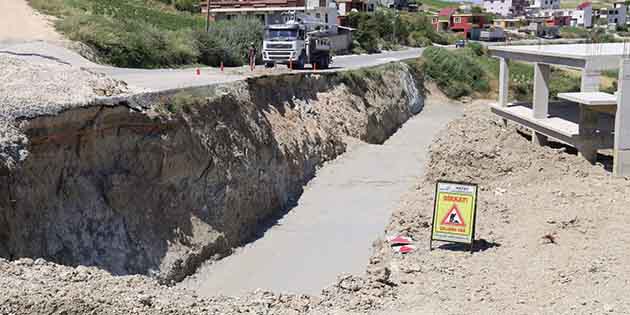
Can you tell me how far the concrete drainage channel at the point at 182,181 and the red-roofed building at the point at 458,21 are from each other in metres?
99.3

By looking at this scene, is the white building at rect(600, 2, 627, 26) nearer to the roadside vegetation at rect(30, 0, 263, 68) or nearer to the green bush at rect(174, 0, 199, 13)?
the green bush at rect(174, 0, 199, 13)

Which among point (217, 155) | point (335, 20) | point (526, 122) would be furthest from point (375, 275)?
point (335, 20)

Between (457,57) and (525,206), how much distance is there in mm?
36196

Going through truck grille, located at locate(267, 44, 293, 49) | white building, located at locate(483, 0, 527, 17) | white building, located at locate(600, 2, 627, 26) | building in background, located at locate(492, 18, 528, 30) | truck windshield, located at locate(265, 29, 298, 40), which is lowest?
truck grille, located at locate(267, 44, 293, 49)

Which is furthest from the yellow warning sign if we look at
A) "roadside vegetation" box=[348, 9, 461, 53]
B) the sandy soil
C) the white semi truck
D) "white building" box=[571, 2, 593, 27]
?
"white building" box=[571, 2, 593, 27]

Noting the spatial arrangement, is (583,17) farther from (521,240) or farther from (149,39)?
(521,240)

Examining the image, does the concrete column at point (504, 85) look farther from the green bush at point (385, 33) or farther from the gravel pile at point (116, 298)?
the green bush at point (385, 33)

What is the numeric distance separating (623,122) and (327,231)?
8.50m

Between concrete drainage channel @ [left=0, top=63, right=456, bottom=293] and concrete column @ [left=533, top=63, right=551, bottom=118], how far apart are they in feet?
16.2

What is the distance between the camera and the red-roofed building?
12244 centimetres

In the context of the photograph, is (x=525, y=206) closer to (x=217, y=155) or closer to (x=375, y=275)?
(x=375, y=275)

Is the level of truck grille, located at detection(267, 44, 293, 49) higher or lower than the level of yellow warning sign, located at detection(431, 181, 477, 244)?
higher

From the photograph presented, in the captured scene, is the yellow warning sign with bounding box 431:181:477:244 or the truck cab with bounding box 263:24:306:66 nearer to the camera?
the yellow warning sign with bounding box 431:181:477:244

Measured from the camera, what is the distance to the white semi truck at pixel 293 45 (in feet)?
115
